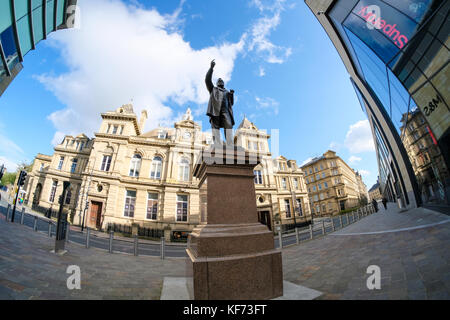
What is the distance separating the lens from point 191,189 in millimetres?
21531

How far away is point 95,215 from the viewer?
1916 centimetres

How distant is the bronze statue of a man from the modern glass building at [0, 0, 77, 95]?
25.7 ft

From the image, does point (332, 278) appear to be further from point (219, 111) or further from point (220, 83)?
point (220, 83)

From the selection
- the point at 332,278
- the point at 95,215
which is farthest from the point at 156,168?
the point at 332,278

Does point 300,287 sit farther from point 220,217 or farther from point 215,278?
point 220,217

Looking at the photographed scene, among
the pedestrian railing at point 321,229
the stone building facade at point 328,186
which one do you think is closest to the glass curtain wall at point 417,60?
the pedestrian railing at point 321,229

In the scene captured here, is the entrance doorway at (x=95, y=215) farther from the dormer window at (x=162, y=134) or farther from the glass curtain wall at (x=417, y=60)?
the glass curtain wall at (x=417, y=60)

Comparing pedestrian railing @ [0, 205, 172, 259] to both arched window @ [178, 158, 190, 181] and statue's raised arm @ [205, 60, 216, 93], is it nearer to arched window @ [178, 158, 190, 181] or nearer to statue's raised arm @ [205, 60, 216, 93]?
statue's raised arm @ [205, 60, 216, 93]

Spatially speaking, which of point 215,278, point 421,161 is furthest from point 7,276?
point 421,161

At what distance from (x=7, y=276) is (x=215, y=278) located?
13.4 feet

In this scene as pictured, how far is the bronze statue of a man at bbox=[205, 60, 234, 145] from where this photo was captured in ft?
14.1

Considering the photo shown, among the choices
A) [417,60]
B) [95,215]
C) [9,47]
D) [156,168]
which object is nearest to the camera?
[9,47]

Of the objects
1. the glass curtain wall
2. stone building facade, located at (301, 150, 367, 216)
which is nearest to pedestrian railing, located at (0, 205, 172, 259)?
the glass curtain wall

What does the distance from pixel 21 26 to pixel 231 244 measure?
38.5ft
